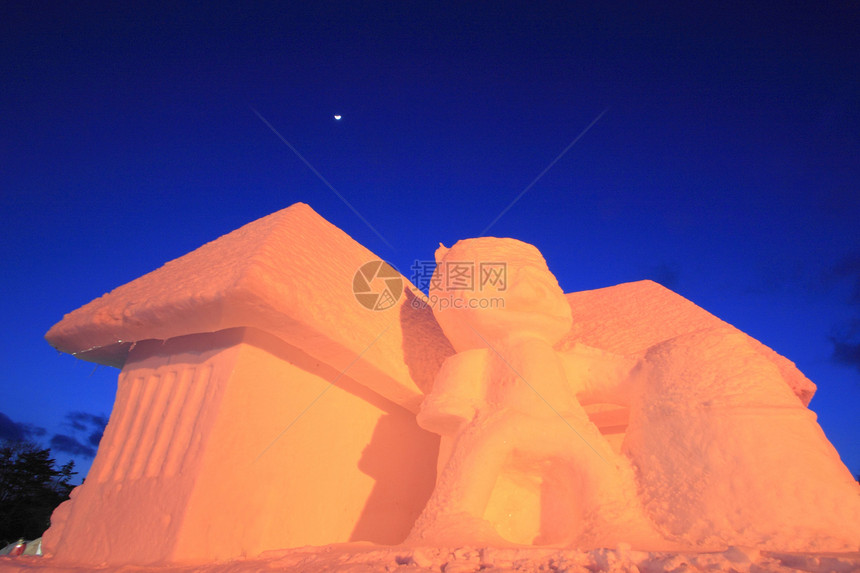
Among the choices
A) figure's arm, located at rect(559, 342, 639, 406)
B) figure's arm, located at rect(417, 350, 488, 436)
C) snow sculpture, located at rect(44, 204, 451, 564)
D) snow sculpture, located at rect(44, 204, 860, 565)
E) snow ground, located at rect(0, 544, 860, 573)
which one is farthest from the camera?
figure's arm, located at rect(559, 342, 639, 406)

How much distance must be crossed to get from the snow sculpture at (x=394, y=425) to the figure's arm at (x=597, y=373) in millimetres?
14

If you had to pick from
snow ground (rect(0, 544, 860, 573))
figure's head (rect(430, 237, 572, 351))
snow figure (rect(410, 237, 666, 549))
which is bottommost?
snow ground (rect(0, 544, 860, 573))

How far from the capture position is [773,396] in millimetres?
2893

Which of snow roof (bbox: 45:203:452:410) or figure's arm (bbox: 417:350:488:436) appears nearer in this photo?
snow roof (bbox: 45:203:452:410)

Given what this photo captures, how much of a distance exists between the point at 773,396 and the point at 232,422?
3.21 meters

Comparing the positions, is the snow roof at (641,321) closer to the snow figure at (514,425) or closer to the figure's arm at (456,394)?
the snow figure at (514,425)

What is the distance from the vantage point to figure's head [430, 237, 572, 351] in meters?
3.59

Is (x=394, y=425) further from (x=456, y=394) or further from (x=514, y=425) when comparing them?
(x=514, y=425)

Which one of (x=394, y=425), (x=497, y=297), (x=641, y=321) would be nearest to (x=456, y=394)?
(x=497, y=297)

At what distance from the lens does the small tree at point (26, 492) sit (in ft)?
42.0

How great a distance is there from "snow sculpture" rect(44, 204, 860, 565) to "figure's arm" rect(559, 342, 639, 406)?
A: 0.01 m

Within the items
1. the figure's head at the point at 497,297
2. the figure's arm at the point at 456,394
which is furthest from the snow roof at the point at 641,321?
the figure's arm at the point at 456,394

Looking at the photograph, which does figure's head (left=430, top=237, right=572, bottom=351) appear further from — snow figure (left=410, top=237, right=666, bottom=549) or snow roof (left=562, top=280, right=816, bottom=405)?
snow roof (left=562, top=280, right=816, bottom=405)

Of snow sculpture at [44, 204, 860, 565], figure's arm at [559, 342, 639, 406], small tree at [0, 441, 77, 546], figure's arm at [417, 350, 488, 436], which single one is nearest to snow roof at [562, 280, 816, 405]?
snow sculpture at [44, 204, 860, 565]
